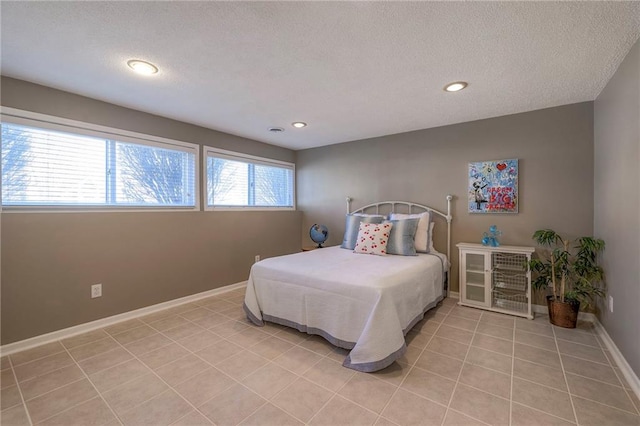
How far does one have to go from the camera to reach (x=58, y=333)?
245 cm

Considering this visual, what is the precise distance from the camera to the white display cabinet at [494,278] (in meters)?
2.99

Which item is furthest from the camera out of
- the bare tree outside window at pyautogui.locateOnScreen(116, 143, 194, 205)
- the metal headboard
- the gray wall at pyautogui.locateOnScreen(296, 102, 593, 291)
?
the metal headboard

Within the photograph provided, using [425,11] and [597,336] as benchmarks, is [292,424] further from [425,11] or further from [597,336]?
[597,336]

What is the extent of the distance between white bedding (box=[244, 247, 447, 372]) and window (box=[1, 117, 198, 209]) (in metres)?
1.59

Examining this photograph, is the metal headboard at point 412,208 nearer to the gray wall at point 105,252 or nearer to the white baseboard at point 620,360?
the white baseboard at point 620,360

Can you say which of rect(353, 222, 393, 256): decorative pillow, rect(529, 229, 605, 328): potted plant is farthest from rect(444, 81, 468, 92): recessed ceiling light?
rect(529, 229, 605, 328): potted plant

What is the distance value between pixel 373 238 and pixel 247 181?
7.23 ft

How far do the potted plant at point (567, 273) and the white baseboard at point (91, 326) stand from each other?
153 inches

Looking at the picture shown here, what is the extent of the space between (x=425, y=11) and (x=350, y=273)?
188 centimetres

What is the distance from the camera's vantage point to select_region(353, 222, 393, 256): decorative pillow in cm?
328

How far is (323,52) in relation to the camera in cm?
189

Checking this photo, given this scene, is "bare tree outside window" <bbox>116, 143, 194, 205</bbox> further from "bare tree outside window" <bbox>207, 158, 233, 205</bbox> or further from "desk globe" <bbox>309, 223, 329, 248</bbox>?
"desk globe" <bbox>309, 223, 329, 248</bbox>

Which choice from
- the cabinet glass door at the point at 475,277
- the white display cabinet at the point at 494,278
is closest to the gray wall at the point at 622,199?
the white display cabinet at the point at 494,278

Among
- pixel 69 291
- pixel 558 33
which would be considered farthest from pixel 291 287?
pixel 558 33
